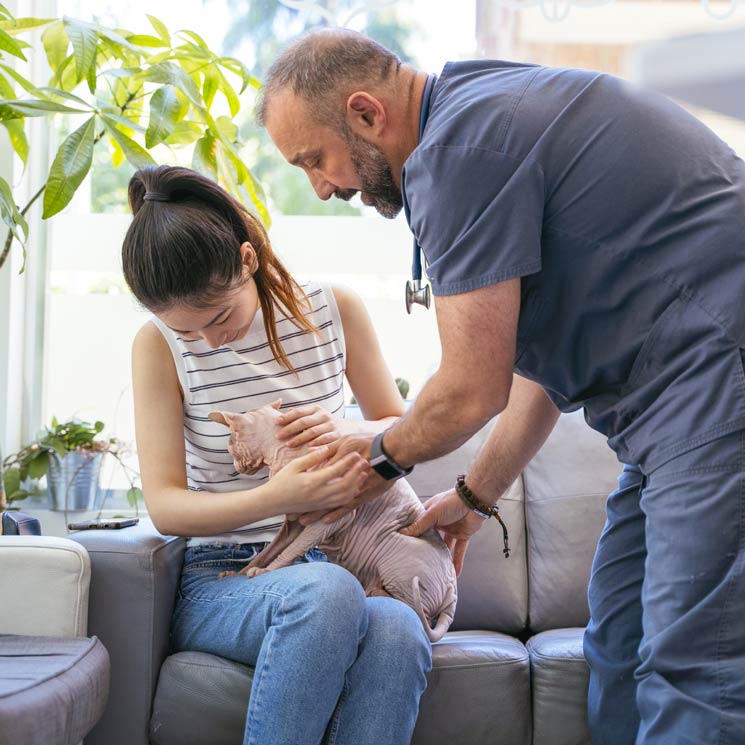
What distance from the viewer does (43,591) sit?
1.77 metres

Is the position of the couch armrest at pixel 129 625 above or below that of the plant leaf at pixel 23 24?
below

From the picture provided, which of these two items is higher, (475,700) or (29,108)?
(29,108)

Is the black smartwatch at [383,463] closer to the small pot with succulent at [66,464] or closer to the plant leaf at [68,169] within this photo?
the plant leaf at [68,169]

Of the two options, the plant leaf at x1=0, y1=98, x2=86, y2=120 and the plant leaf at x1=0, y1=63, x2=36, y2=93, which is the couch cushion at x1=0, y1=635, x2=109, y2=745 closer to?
the plant leaf at x1=0, y1=98, x2=86, y2=120

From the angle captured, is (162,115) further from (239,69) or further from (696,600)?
(696,600)

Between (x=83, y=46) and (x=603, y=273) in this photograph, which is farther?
(x=83, y=46)

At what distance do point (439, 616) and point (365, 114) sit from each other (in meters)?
1.02

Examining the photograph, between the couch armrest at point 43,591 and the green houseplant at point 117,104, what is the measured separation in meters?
0.67

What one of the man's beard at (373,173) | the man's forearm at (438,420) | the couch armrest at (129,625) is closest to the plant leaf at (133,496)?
the couch armrest at (129,625)

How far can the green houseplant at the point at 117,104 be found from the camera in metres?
2.16

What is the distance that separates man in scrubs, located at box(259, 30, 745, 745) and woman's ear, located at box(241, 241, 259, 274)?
38cm

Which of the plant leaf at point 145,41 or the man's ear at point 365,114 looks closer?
the man's ear at point 365,114

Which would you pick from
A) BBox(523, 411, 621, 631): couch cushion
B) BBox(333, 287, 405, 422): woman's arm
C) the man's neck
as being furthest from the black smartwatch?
BBox(523, 411, 621, 631): couch cushion

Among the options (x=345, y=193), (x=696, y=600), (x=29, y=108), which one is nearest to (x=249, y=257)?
(x=345, y=193)
